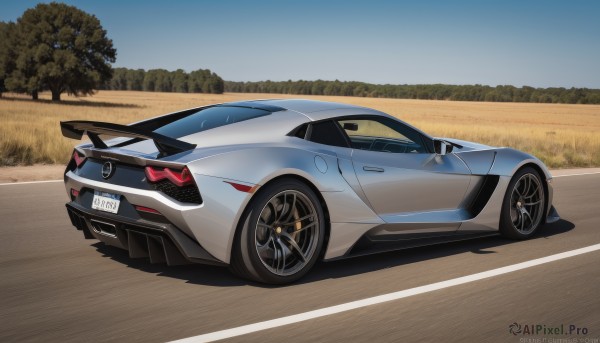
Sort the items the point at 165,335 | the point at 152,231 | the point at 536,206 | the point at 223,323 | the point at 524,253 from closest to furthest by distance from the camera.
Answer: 1. the point at 165,335
2. the point at 223,323
3. the point at 152,231
4. the point at 524,253
5. the point at 536,206

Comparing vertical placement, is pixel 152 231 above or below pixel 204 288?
above

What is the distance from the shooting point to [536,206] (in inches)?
271

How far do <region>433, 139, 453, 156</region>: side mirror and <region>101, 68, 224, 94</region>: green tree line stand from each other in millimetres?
144178

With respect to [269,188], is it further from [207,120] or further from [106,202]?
[106,202]

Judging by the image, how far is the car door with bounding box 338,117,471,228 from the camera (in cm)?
541

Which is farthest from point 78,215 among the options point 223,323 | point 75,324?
point 223,323

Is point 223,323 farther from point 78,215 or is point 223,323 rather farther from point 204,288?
point 78,215

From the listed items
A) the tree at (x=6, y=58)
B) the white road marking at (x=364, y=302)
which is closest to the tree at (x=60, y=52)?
the tree at (x=6, y=58)

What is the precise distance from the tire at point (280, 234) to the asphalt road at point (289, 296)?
0.14 meters

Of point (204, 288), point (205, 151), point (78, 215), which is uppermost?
point (205, 151)

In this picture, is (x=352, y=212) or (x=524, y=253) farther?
(x=524, y=253)

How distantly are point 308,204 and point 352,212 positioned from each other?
1.35 feet

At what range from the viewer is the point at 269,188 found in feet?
15.5

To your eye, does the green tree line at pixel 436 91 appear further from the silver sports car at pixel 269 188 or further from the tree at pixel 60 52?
the silver sports car at pixel 269 188
